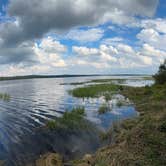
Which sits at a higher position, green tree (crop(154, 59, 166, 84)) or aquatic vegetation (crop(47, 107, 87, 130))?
green tree (crop(154, 59, 166, 84))

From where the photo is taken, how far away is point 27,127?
20.8 metres

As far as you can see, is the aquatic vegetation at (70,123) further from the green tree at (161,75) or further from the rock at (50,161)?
the green tree at (161,75)

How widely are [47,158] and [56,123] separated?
890 centimetres

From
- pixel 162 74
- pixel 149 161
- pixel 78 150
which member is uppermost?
pixel 162 74

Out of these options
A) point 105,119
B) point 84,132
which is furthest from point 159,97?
point 84,132

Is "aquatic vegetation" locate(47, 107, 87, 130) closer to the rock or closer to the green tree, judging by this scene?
the rock

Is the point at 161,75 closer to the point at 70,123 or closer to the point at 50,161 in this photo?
the point at 70,123

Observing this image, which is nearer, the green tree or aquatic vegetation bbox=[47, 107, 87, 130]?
aquatic vegetation bbox=[47, 107, 87, 130]

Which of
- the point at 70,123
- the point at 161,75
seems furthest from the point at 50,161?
the point at 161,75

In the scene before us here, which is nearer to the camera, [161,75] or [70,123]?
[70,123]

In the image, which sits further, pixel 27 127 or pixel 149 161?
pixel 27 127

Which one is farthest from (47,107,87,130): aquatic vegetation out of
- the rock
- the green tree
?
the green tree

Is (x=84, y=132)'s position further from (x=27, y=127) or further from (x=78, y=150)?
(x=27, y=127)

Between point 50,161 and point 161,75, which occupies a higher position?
point 161,75
